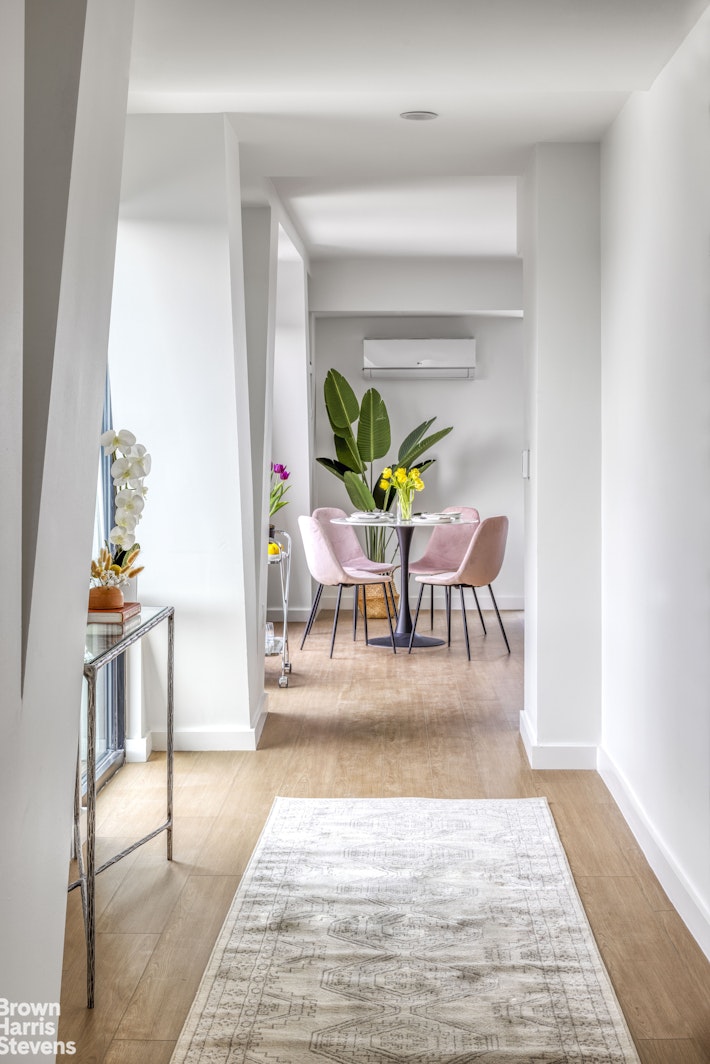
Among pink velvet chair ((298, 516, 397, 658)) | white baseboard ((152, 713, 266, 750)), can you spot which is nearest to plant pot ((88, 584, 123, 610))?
white baseboard ((152, 713, 266, 750))

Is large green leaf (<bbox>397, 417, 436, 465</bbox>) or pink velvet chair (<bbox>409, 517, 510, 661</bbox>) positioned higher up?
large green leaf (<bbox>397, 417, 436, 465</bbox>)

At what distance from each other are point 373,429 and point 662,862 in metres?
4.85

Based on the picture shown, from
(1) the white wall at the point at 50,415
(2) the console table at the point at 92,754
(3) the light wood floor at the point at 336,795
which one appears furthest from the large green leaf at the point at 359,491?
(1) the white wall at the point at 50,415

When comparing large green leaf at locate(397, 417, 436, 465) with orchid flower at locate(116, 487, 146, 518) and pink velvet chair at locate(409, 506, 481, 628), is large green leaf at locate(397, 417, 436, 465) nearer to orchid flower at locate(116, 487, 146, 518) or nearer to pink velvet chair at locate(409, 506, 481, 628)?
pink velvet chair at locate(409, 506, 481, 628)

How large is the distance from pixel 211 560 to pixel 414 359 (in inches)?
160

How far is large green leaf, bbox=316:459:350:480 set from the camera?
7284mm

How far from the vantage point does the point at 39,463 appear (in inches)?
60.5

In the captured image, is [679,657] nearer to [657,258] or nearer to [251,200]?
[657,258]

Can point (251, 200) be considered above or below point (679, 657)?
above

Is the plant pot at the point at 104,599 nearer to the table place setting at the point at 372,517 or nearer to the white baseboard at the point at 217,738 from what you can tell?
the white baseboard at the point at 217,738

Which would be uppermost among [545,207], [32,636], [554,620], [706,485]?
[545,207]

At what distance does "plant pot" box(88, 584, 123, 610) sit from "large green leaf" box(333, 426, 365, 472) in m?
4.72

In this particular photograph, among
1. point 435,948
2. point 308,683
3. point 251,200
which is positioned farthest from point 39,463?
point 308,683

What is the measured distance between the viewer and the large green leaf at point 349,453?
7203 mm
